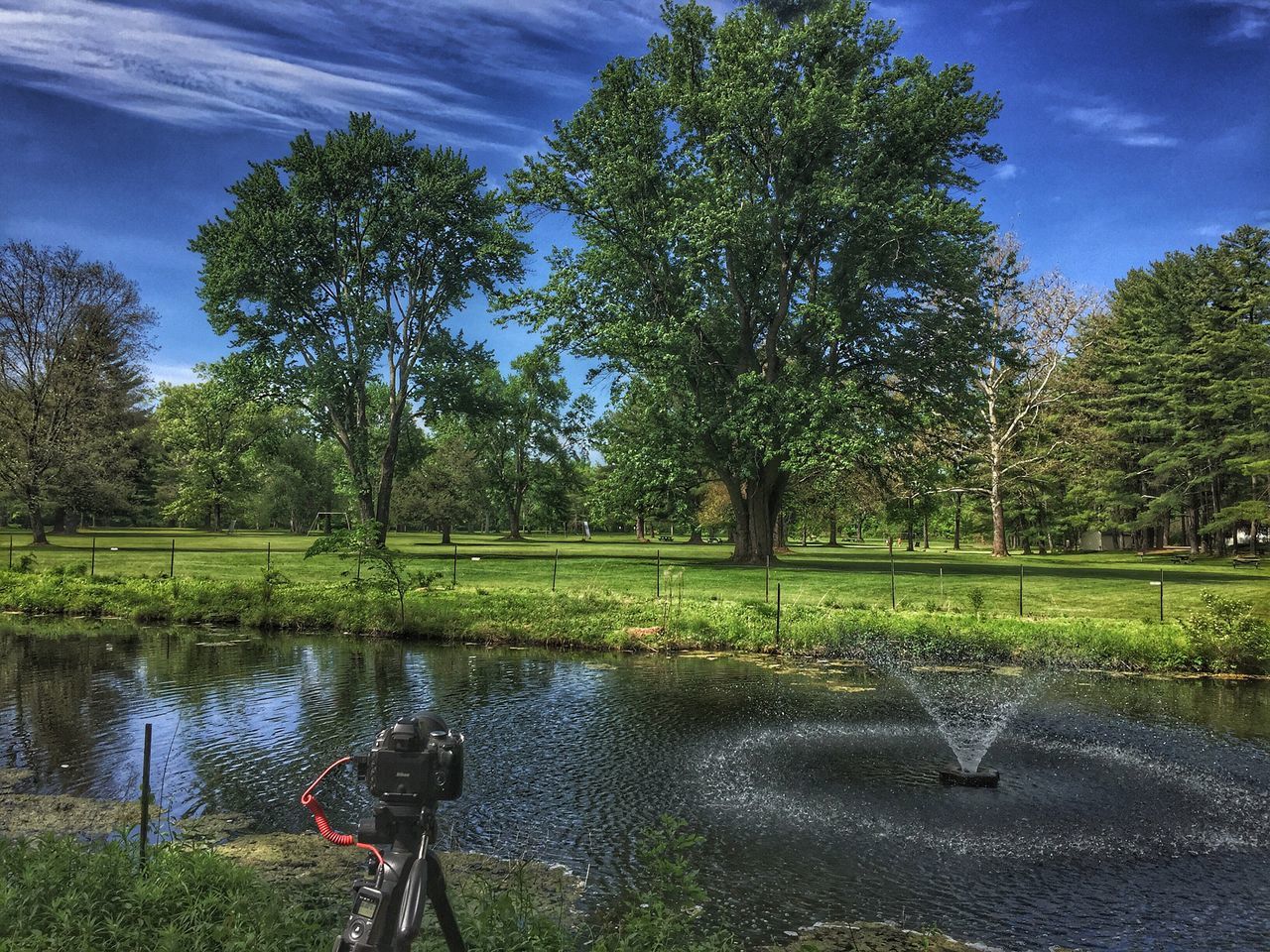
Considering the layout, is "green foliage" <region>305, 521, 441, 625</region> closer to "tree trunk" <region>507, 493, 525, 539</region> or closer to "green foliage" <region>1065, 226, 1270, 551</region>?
"green foliage" <region>1065, 226, 1270, 551</region>

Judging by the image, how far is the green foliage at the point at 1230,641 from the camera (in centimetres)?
1788

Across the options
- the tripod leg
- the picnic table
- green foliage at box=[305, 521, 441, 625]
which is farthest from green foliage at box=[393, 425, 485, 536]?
the tripod leg

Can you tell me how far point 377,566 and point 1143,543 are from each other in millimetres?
59050

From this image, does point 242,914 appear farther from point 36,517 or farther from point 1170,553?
point 1170,553

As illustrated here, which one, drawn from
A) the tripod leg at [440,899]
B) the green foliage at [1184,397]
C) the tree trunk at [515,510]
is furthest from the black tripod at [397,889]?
the tree trunk at [515,510]

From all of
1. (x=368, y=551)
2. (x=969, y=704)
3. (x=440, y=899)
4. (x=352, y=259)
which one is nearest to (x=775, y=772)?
(x=969, y=704)

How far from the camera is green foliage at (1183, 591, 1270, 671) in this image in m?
17.9

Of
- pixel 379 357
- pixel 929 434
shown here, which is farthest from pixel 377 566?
pixel 929 434

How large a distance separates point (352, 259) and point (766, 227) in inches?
846

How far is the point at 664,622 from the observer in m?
21.4

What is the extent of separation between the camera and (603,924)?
635 cm

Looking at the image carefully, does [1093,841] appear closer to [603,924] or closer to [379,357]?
[603,924]

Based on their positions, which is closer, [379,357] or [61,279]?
[379,357]

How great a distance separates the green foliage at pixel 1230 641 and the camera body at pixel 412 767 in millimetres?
19802
